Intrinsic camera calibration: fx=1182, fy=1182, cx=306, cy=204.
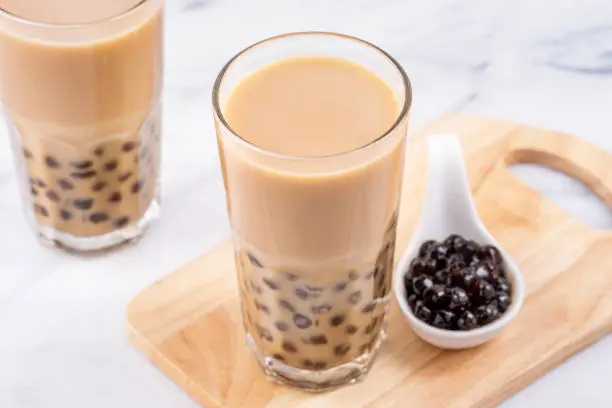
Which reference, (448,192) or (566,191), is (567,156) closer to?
(566,191)

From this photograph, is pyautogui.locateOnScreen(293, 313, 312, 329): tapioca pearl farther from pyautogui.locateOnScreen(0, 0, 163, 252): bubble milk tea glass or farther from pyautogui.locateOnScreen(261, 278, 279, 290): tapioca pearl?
pyautogui.locateOnScreen(0, 0, 163, 252): bubble milk tea glass

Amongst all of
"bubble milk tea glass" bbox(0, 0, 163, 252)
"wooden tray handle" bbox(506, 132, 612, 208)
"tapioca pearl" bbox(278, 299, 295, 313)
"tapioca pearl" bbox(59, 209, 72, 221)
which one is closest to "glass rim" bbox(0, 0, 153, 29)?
"bubble milk tea glass" bbox(0, 0, 163, 252)

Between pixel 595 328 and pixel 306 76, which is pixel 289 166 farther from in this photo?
pixel 595 328

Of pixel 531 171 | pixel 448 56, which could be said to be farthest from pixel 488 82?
pixel 531 171

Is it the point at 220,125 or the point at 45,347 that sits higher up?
the point at 220,125

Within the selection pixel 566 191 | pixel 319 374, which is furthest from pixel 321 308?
pixel 566 191

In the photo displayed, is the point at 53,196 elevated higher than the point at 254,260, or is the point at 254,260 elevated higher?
the point at 254,260

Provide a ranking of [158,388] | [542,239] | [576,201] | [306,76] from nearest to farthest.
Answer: [306,76]
[158,388]
[542,239]
[576,201]
